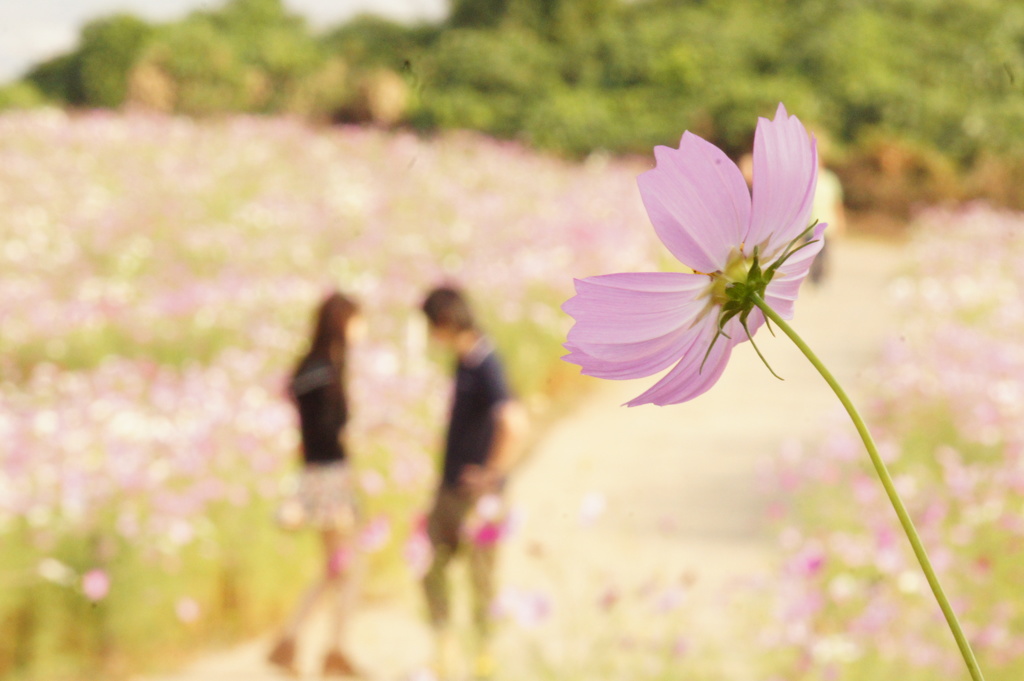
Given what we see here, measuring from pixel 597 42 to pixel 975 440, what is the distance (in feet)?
40.2

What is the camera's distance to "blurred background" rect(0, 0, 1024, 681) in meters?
2.99

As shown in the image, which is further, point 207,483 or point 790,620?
point 207,483

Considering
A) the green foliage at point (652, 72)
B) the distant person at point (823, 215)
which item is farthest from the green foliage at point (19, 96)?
the distant person at point (823, 215)

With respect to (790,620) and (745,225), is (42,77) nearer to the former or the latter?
(790,620)

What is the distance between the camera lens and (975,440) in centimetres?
369

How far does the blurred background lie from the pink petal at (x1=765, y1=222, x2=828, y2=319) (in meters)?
0.49

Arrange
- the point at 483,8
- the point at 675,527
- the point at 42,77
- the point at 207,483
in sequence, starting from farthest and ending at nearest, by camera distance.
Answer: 1. the point at 42,77
2. the point at 483,8
3. the point at 675,527
4. the point at 207,483

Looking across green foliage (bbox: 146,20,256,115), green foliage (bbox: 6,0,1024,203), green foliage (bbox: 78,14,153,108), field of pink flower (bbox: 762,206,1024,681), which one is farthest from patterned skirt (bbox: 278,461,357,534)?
green foliage (bbox: 78,14,153,108)

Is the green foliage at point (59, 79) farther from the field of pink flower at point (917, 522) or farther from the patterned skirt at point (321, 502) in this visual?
the patterned skirt at point (321, 502)

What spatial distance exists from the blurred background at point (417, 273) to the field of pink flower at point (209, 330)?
0.02 metres

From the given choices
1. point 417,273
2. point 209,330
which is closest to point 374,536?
point 209,330

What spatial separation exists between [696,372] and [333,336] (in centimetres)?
289

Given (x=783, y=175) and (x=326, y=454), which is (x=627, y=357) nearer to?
(x=783, y=175)

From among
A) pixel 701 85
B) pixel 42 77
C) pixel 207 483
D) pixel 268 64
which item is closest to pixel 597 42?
pixel 701 85
